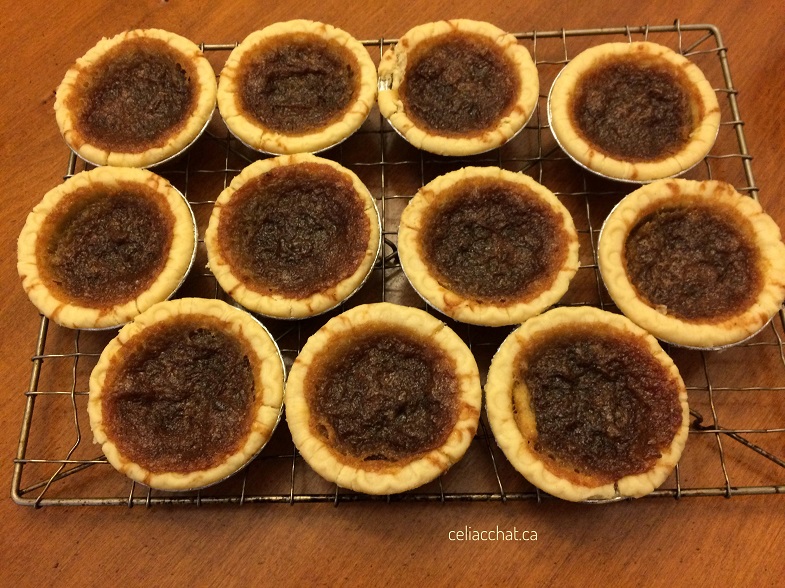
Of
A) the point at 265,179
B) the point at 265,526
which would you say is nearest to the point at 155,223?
the point at 265,179

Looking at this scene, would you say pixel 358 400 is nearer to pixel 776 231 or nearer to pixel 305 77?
pixel 305 77

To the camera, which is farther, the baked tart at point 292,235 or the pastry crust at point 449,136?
the pastry crust at point 449,136

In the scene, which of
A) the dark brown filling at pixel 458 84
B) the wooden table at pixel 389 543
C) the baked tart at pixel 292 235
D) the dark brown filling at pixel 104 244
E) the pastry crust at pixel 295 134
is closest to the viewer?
the wooden table at pixel 389 543

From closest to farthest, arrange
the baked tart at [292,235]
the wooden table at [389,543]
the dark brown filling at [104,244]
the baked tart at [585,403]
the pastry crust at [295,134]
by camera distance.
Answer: the baked tart at [585,403], the wooden table at [389,543], the baked tart at [292,235], the dark brown filling at [104,244], the pastry crust at [295,134]

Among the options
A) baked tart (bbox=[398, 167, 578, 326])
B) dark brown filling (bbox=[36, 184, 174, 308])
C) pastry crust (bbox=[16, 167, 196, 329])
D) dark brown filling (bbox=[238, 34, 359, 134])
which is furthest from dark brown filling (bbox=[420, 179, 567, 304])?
dark brown filling (bbox=[36, 184, 174, 308])

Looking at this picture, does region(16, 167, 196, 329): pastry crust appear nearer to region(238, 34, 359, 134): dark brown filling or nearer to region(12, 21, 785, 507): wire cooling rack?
region(12, 21, 785, 507): wire cooling rack

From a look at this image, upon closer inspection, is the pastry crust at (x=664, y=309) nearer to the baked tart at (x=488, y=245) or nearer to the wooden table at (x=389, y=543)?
the baked tart at (x=488, y=245)

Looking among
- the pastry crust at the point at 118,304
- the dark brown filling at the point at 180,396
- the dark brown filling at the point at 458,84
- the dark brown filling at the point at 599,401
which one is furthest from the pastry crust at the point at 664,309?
the pastry crust at the point at 118,304
